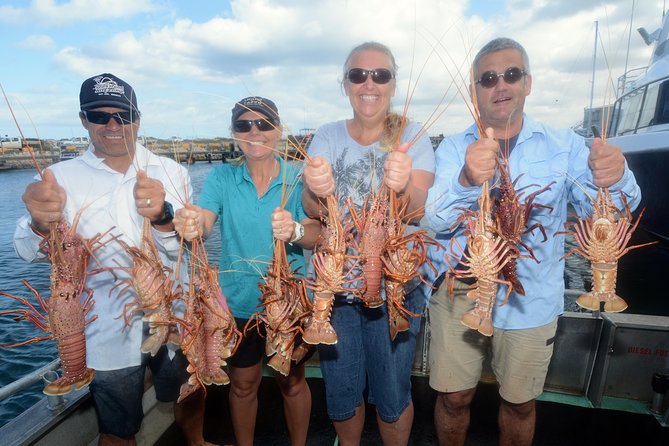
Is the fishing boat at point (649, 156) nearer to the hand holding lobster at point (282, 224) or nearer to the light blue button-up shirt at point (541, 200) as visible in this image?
A: the light blue button-up shirt at point (541, 200)

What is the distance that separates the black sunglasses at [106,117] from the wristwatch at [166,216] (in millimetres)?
763

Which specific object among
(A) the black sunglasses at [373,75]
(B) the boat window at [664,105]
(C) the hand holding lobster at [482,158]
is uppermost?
(B) the boat window at [664,105]

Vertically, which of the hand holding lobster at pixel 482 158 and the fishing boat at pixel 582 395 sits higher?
the hand holding lobster at pixel 482 158

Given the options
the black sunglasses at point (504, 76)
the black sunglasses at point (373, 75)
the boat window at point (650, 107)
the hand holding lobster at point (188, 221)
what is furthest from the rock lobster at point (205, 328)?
the boat window at point (650, 107)

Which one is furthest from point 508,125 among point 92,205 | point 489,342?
point 92,205

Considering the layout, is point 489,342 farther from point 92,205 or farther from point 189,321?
point 92,205

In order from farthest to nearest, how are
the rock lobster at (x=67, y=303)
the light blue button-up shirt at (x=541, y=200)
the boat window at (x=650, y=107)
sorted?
1. the boat window at (x=650, y=107)
2. the light blue button-up shirt at (x=541, y=200)
3. the rock lobster at (x=67, y=303)

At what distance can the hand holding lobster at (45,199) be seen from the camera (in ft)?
7.90

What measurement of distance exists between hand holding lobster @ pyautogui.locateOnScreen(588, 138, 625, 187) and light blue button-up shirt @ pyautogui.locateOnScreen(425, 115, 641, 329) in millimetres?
Result: 465

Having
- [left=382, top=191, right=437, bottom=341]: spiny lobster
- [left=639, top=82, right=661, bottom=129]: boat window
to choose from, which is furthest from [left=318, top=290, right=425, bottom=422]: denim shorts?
[left=639, top=82, right=661, bottom=129]: boat window

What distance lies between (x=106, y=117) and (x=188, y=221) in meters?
1.25

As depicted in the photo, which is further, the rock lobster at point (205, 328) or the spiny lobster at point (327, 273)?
the rock lobster at point (205, 328)

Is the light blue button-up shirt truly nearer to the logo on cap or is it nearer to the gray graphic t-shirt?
the gray graphic t-shirt

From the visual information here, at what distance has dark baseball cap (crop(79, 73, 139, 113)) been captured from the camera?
304 centimetres
